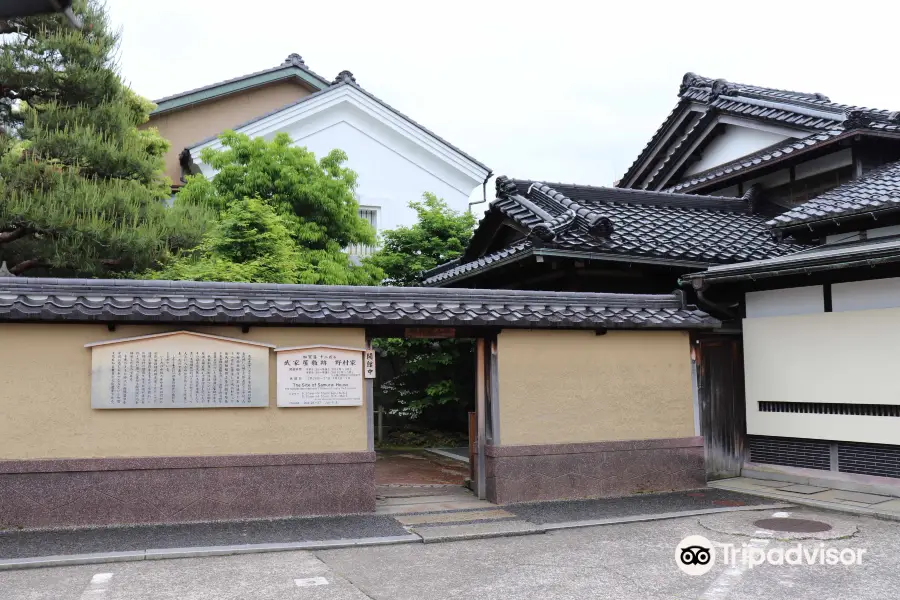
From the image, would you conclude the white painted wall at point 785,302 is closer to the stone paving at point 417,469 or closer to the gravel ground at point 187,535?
the stone paving at point 417,469

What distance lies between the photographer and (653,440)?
11.3 meters

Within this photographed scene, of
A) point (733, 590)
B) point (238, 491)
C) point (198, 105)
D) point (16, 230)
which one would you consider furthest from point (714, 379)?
point (198, 105)

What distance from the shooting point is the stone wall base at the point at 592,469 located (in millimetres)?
10414

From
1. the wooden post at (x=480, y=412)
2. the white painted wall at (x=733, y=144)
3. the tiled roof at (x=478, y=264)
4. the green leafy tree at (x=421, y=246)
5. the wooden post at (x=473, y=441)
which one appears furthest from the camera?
the green leafy tree at (x=421, y=246)

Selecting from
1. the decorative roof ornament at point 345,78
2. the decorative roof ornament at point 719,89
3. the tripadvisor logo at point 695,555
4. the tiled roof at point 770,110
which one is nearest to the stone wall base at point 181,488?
the tripadvisor logo at point 695,555

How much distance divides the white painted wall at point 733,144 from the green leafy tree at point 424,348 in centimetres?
644

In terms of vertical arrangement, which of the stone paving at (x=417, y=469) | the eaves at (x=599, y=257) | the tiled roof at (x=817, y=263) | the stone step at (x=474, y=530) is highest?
the eaves at (x=599, y=257)

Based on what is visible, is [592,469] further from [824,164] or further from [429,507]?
[824,164]

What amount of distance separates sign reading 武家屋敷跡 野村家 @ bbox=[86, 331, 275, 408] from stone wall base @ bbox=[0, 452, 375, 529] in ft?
2.39

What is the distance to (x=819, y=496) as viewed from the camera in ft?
34.3

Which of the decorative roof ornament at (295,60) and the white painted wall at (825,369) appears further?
the decorative roof ornament at (295,60)

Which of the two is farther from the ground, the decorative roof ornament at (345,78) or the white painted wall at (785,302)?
the decorative roof ornament at (345,78)

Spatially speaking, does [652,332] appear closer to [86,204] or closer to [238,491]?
[238,491]

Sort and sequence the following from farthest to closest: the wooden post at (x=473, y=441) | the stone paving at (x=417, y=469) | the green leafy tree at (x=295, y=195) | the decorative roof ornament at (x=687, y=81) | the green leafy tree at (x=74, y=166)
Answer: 1. the decorative roof ornament at (x=687, y=81)
2. the green leafy tree at (x=295, y=195)
3. the stone paving at (x=417, y=469)
4. the green leafy tree at (x=74, y=166)
5. the wooden post at (x=473, y=441)
